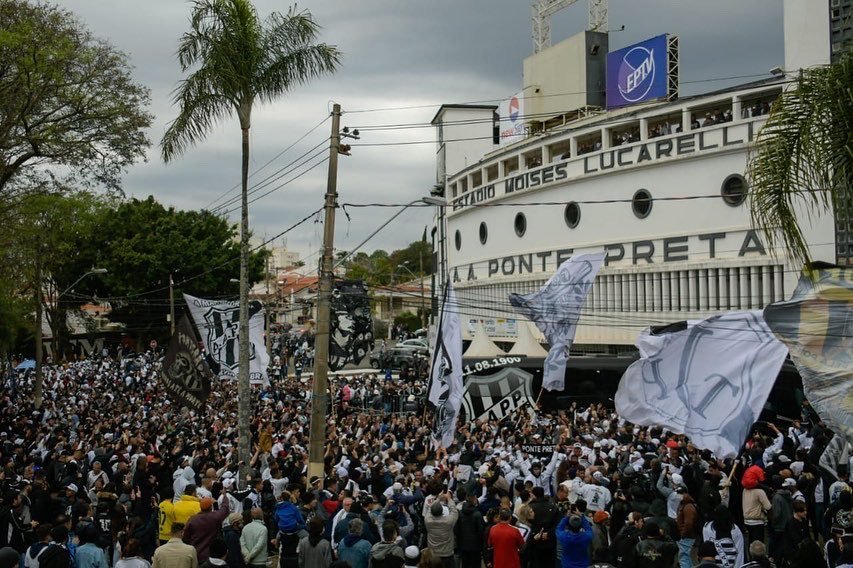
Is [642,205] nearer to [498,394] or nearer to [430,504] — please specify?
[498,394]

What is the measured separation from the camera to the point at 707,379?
1267 cm

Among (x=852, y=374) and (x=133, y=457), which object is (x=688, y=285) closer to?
(x=133, y=457)

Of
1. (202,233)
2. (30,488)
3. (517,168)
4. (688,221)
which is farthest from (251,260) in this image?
(30,488)

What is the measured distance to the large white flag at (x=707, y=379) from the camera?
1206 cm

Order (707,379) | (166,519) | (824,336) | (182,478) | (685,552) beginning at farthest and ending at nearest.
Answer: (182,478) → (707,379) → (166,519) → (685,552) → (824,336)

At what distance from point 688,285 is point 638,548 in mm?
29705

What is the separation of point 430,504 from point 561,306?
9.23 m

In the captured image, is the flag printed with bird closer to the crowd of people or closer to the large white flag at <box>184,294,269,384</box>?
the crowd of people

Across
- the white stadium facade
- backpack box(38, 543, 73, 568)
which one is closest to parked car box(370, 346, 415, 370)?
the white stadium facade

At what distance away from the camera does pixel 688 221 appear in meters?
38.1

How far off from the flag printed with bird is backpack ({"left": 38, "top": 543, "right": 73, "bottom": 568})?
25.0ft

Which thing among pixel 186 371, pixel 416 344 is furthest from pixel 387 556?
pixel 416 344

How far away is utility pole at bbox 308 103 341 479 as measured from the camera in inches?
613

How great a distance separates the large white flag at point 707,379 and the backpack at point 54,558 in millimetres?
8055
